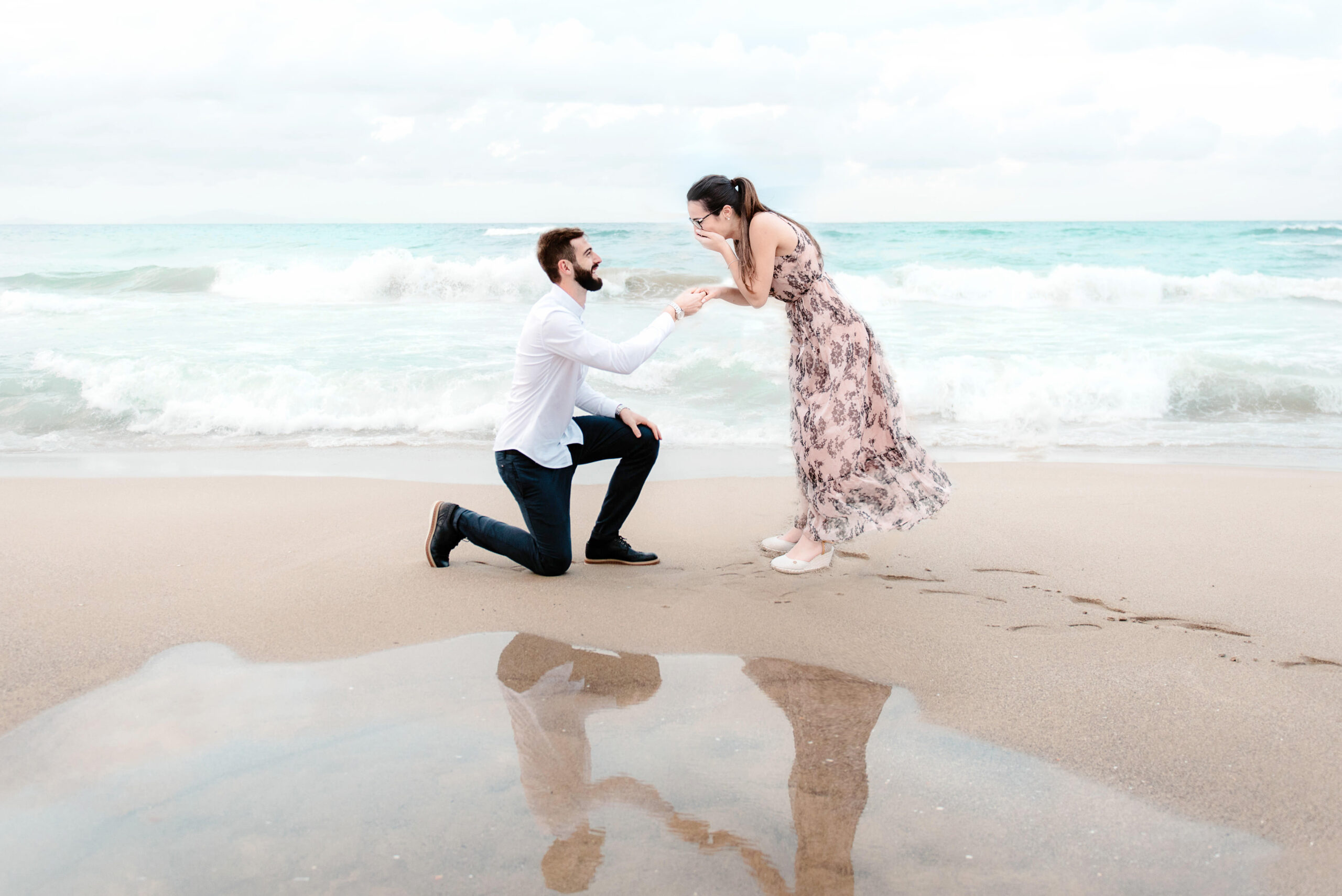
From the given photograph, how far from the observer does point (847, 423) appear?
3.96 m

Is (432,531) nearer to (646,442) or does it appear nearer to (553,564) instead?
(553,564)

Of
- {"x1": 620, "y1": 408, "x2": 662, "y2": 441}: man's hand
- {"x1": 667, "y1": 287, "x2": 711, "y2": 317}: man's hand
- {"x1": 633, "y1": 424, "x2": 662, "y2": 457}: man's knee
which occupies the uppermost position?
{"x1": 667, "y1": 287, "x2": 711, "y2": 317}: man's hand

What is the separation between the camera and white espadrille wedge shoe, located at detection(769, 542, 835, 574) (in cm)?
407

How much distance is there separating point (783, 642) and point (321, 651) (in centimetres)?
165

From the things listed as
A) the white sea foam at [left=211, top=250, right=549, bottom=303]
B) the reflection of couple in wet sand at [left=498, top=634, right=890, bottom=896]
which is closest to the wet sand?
the reflection of couple in wet sand at [left=498, top=634, right=890, bottom=896]

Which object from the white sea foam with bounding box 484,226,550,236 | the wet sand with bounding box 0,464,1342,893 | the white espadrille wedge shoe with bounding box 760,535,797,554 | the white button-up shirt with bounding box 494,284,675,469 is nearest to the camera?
the wet sand with bounding box 0,464,1342,893

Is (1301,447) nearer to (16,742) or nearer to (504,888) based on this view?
(504,888)

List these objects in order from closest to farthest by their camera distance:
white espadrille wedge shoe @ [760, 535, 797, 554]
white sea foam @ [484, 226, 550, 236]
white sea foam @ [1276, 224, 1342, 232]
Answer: white espadrille wedge shoe @ [760, 535, 797, 554], white sea foam @ [484, 226, 550, 236], white sea foam @ [1276, 224, 1342, 232]

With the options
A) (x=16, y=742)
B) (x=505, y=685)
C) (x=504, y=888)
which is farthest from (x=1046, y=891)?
(x=16, y=742)

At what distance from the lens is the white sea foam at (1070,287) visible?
1814 cm

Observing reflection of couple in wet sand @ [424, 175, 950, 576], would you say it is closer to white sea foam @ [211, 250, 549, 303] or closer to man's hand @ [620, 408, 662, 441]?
man's hand @ [620, 408, 662, 441]

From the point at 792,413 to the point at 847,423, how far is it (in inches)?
11.1

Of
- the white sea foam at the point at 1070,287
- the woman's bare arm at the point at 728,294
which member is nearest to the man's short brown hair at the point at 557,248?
the woman's bare arm at the point at 728,294

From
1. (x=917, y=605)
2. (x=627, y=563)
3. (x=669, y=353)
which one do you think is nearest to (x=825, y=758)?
(x=917, y=605)
